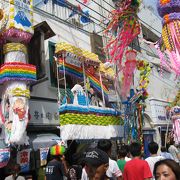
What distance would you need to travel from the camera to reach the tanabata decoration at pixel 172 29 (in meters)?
7.77

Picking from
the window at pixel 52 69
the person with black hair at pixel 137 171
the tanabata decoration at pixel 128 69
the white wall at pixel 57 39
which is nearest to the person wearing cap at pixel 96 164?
the person with black hair at pixel 137 171

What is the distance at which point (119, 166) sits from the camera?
5.51 m

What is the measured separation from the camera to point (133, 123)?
10.8 metres

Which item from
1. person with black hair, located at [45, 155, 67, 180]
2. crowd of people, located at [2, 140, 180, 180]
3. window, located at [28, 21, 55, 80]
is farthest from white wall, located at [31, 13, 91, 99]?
person with black hair, located at [45, 155, 67, 180]

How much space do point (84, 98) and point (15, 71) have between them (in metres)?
2.54

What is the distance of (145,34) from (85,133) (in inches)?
403

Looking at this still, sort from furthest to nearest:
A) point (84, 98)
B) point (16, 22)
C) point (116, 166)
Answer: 1. point (84, 98)
2. point (16, 22)
3. point (116, 166)

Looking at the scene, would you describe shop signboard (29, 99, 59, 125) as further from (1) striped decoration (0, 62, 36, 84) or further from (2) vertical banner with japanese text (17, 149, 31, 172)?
(1) striped decoration (0, 62, 36, 84)

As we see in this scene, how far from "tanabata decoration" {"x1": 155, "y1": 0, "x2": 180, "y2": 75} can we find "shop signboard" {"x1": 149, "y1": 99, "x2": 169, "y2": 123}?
7.39m

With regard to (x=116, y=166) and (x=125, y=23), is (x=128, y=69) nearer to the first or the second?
(x=125, y=23)

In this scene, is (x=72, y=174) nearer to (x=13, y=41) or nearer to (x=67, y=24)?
(x=13, y=41)

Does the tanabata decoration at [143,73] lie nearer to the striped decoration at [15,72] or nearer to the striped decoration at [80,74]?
the striped decoration at [80,74]

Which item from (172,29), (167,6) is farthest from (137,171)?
(167,6)

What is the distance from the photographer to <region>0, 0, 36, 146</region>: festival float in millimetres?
7512
